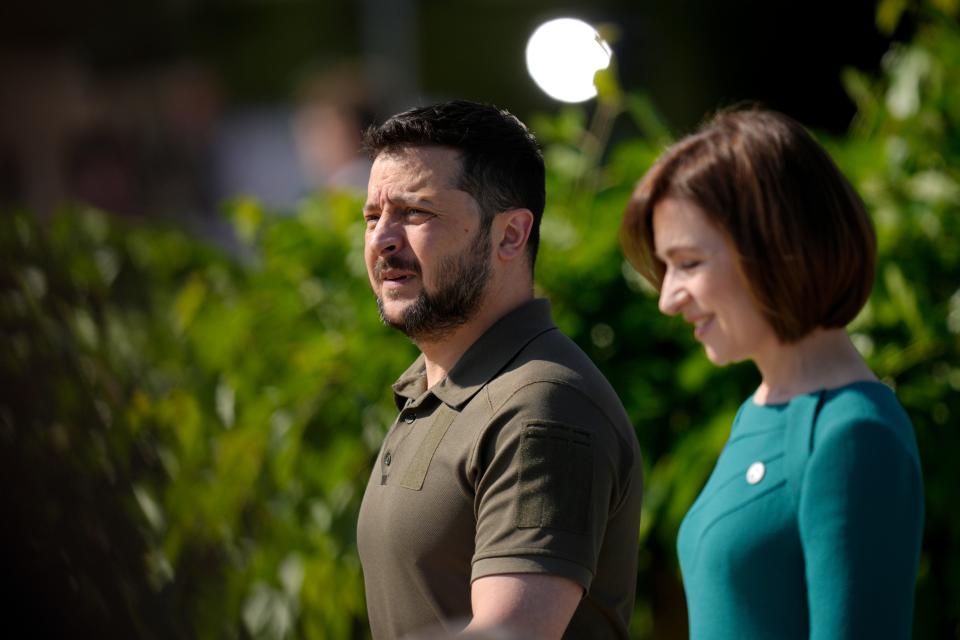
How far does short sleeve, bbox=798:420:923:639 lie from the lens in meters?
1.67

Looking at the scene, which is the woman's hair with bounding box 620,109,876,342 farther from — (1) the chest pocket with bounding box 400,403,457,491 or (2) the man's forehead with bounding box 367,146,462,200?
(1) the chest pocket with bounding box 400,403,457,491

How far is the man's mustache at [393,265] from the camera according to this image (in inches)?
75.0

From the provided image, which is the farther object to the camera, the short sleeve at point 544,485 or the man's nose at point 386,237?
the man's nose at point 386,237

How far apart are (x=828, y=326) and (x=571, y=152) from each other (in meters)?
1.64

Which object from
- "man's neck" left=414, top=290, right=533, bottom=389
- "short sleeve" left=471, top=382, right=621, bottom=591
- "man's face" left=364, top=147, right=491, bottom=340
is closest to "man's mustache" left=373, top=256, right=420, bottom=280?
"man's face" left=364, top=147, right=491, bottom=340

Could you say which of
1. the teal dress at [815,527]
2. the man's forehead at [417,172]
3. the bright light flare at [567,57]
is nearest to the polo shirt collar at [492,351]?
the man's forehead at [417,172]

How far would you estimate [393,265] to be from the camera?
6.31 feet

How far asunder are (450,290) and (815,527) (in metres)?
0.59

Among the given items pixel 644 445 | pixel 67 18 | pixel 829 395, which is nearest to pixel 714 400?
pixel 644 445

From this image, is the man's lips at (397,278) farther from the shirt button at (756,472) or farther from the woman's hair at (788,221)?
the shirt button at (756,472)

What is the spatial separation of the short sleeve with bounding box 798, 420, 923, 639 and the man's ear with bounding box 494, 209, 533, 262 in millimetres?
510

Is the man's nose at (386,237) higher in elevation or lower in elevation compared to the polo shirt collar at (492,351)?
higher

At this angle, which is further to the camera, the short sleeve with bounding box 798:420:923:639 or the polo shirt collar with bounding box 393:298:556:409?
the polo shirt collar with bounding box 393:298:556:409

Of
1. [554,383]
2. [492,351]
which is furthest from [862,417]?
[492,351]
